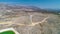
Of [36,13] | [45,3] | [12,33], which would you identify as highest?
[45,3]

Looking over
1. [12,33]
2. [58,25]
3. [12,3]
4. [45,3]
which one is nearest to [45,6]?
[45,3]

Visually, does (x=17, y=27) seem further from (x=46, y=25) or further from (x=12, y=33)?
(x=46, y=25)

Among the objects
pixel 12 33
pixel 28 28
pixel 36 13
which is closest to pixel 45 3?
pixel 36 13

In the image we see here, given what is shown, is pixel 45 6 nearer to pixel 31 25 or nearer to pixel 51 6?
pixel 51 6

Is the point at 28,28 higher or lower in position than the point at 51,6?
lower

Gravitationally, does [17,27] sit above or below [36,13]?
below

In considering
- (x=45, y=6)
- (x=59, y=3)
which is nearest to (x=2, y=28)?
(x=45, y=6)
